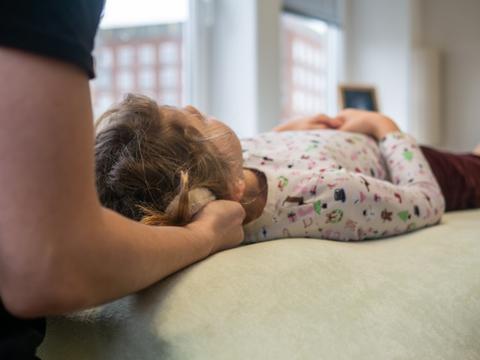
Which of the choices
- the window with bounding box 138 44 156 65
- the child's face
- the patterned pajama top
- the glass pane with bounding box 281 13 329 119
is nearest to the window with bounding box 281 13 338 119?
the glass pane with bounding box 281 13 329 119

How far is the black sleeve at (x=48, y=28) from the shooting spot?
39 cm

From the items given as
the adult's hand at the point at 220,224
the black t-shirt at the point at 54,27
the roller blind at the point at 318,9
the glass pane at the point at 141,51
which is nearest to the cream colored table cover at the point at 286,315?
the adult's hand at the point at 220,224

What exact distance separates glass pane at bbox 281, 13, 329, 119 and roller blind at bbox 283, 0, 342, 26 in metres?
0.04

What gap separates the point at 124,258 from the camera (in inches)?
19.4

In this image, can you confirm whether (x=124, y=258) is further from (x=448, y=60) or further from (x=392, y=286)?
(x=448, y=60)

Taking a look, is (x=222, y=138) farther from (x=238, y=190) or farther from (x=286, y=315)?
(x=286, y=315)

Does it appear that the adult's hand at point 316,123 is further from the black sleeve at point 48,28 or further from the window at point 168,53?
the black sleeve at point 48,28

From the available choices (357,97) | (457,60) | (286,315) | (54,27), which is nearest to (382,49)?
(457,60)

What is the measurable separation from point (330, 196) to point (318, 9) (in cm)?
220

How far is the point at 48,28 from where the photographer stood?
1.30 feet

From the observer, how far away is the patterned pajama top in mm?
898

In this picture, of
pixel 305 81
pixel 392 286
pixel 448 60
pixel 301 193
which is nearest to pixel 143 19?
pixel 305 81

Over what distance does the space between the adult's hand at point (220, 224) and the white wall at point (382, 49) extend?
2.58 metres

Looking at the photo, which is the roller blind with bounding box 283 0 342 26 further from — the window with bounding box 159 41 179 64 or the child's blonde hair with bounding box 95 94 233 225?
the child's blonde hair with bounding box 95 94 233 225
